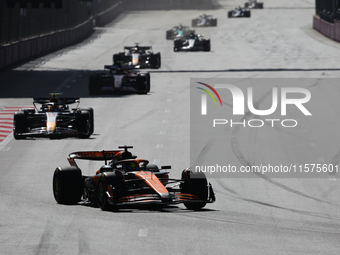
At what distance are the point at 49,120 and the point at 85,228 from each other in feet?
34.6

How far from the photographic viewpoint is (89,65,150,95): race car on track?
32.3 m

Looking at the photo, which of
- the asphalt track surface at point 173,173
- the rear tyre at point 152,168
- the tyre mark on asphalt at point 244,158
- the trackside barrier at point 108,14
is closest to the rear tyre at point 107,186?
the asphalt track surface at point 173,173

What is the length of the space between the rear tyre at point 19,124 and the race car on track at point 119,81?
10.4 m

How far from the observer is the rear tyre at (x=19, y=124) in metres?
22.0

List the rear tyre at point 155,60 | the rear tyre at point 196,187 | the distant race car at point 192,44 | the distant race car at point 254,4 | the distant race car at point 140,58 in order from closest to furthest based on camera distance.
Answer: the rear tyre at point 196,187
the distant race car at point 140,58
the rear tyre at point 155,60
the distant race car at point 192,44
the distant race car at point 254,4

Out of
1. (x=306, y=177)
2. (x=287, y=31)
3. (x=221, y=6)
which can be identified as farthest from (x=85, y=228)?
(x=221, y=6)

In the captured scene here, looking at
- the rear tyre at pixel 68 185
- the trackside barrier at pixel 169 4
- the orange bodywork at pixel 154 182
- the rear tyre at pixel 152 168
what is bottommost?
the trackside barrier at pixel 169 4

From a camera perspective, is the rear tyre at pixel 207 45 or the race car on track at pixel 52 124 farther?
the rear tyre at pixel 207 45

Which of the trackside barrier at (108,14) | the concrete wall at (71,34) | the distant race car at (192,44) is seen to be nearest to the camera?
the concrete wall at (71,34)

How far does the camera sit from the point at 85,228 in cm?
1202

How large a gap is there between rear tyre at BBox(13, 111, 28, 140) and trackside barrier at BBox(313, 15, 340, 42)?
40562 mm

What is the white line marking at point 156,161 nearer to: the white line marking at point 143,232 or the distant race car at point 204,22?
the white line marking at point 143,232

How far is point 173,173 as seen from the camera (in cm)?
1800

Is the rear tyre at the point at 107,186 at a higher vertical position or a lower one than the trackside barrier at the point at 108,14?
higher
